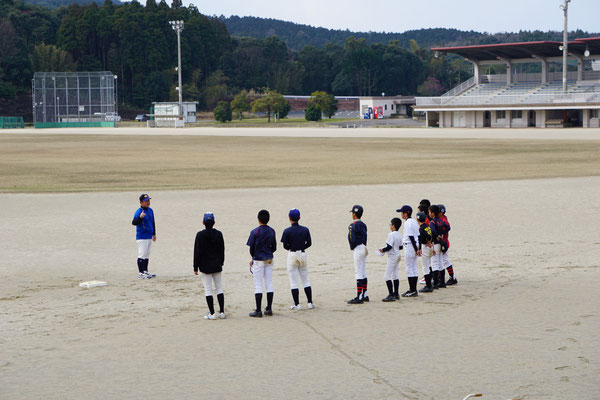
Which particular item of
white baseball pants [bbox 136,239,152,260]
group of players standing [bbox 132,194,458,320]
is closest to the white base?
white baseball pants [bbox 136,239,152,260]

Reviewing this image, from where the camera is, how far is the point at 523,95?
87500 mm

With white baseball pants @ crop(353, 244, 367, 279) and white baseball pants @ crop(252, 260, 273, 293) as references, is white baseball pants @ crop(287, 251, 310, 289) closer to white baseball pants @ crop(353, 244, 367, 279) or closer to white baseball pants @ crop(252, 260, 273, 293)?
white baseball pants @ crop(252, 260, 273, 293)

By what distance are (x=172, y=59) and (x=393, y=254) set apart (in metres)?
165

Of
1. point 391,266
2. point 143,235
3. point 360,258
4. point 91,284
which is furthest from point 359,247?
point 91,284

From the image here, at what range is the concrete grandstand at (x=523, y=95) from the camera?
8269cm

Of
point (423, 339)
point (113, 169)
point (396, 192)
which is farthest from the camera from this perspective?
point (113, 169)

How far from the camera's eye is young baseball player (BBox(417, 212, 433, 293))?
12.5 metres

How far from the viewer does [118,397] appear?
26.0ft

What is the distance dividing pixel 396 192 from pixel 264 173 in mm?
10477

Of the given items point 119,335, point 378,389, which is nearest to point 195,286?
point 119,335

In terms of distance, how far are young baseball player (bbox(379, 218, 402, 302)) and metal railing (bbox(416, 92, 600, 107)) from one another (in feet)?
241

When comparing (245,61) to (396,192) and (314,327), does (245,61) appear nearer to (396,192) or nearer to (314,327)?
(396,192)

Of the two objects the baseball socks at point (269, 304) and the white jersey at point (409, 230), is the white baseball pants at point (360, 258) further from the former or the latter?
the baseball socks at point (269, 304)

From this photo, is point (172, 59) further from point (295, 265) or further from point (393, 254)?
point (295, 265)
